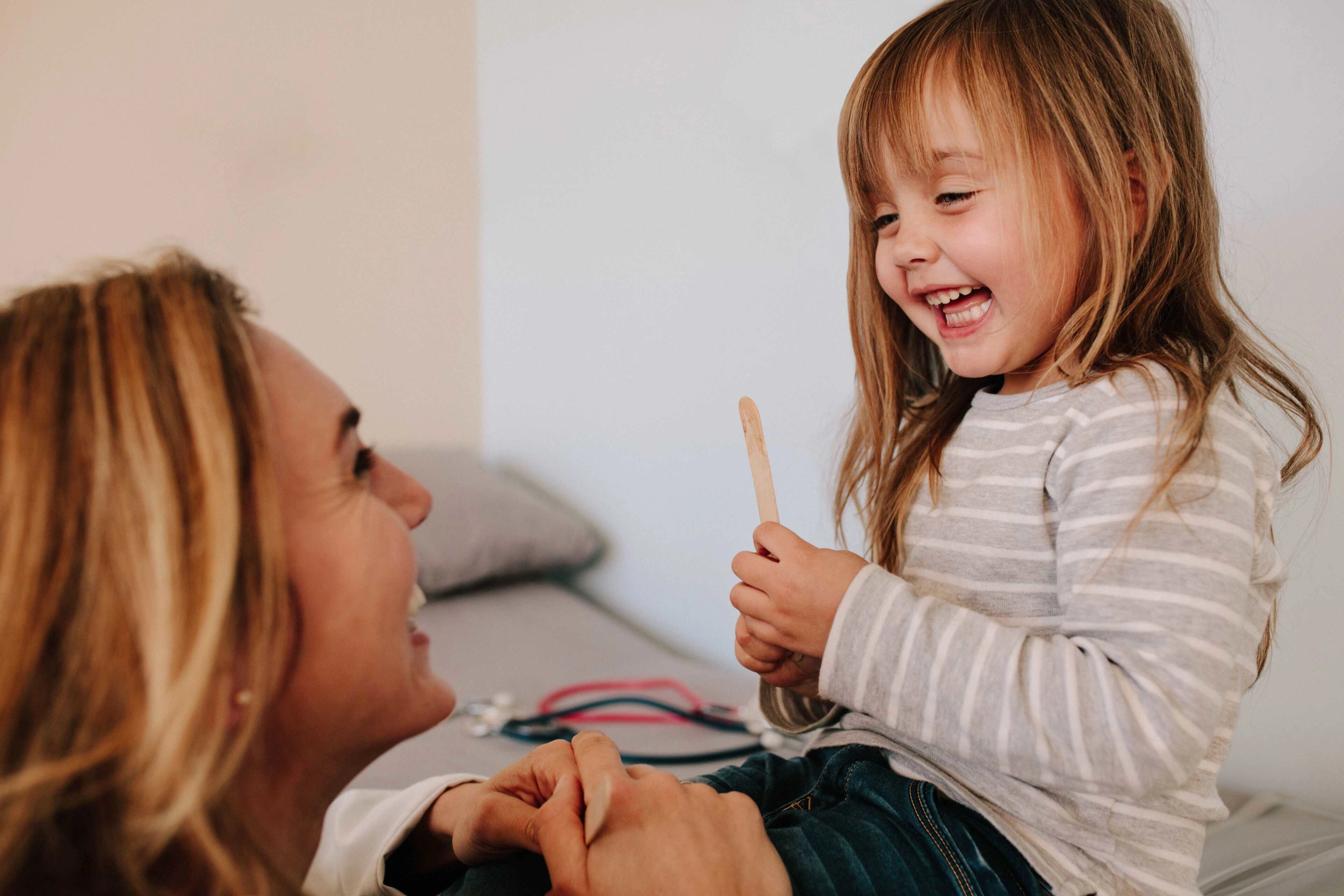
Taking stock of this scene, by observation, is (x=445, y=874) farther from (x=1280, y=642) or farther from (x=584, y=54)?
(x=584, y=54)

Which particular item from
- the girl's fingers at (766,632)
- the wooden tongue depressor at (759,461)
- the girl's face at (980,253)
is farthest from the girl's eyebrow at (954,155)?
the girl's fingers at (766,632)

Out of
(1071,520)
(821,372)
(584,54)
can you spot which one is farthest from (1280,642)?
(584,54)

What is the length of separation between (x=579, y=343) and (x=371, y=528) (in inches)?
48.3

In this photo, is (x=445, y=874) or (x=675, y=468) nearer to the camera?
(x=445, y=874)

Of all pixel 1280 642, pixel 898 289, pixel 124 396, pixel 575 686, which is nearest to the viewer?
pixel 124 396

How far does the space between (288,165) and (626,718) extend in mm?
1169

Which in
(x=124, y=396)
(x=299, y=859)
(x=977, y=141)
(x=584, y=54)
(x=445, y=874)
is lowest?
(x=445, y=874)

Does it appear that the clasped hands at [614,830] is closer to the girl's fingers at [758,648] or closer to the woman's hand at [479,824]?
the woman's hand at [479,824]

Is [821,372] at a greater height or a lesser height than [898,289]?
lesser

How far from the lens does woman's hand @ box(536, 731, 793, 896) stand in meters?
0.48

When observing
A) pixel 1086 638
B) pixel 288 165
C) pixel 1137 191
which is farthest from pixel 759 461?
pixel 288 165

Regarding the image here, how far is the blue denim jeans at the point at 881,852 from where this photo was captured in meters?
0.54

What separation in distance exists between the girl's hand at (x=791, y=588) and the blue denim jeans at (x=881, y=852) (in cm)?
11

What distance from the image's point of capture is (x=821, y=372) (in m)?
1.22
